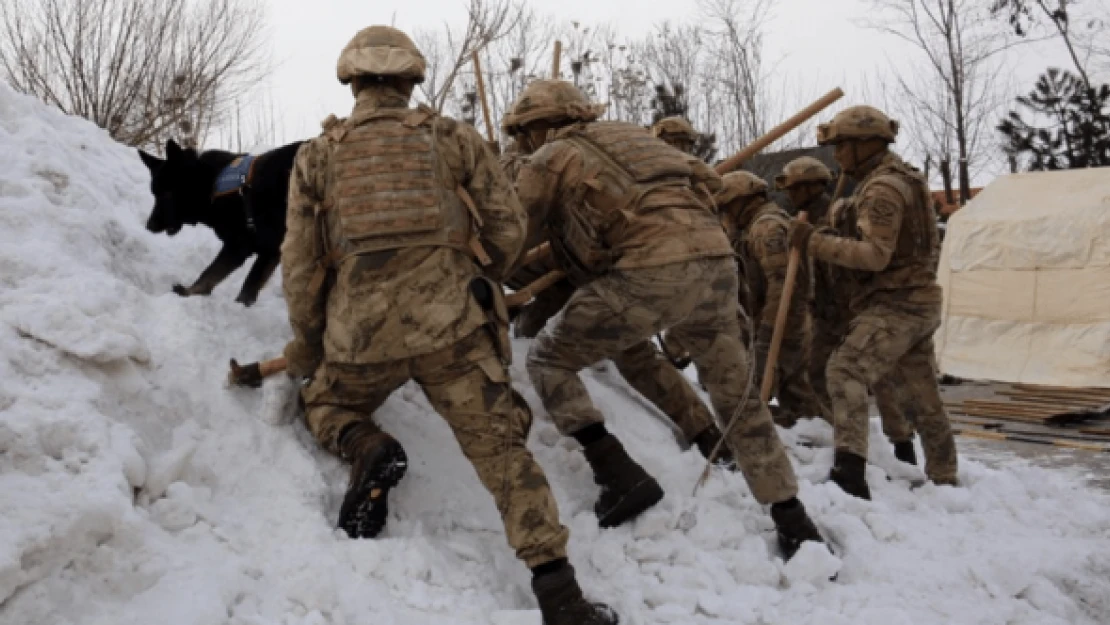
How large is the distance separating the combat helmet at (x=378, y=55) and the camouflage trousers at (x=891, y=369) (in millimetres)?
2718

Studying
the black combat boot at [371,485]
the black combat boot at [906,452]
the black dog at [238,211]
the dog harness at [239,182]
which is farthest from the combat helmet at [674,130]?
the black combat boot at [371,485]

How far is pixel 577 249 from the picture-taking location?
3949mm

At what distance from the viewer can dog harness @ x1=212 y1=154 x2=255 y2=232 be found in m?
4.35

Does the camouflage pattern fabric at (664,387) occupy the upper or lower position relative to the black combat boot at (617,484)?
upper

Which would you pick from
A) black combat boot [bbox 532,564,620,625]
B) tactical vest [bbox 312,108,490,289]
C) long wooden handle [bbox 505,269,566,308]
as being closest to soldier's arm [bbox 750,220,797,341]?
long wooden handle [bbox 505,269,566,308]

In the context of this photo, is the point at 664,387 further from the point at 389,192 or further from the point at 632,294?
the point at 389,192

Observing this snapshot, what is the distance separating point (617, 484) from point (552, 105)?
1592 millimetres

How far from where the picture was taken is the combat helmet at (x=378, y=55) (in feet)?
10.7

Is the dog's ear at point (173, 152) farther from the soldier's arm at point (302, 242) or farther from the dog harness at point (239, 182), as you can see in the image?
the soldier's arm at point (302, 242)

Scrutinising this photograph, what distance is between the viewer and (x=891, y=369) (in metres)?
5.08

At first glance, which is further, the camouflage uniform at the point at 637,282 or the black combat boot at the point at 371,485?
the camouflage uniform at the point at 637,282

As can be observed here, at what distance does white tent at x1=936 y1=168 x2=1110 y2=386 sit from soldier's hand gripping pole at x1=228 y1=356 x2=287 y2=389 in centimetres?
1054

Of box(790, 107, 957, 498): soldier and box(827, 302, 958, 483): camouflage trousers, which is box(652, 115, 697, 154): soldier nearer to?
box(790, 107, 957, 498): soldier

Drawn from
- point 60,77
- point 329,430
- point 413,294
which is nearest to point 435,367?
point 413,294
